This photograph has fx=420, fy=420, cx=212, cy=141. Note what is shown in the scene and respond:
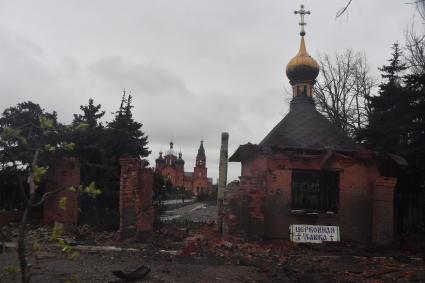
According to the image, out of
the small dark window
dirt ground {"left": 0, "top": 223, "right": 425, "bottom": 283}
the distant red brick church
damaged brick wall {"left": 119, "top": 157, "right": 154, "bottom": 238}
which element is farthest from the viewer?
the distant red brick church

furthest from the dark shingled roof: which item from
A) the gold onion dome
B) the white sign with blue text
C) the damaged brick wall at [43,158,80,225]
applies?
the damaged brick wall at [43,158,80,225]

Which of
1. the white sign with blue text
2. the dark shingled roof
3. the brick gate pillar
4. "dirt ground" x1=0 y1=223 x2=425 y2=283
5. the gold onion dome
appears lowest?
"dirt ground" x1=0 y1=223 x2=425 y2=283

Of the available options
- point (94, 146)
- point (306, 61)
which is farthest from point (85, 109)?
point (306, 61)

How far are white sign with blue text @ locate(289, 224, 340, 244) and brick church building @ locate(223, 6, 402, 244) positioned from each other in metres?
0.20

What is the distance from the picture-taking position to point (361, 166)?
13703mm

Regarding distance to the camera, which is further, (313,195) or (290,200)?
(313,195)

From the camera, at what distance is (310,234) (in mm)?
13047

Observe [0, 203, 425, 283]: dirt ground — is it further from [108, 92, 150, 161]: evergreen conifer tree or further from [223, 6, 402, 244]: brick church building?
[108, 92, 150, 161]: evergreen conifer tree

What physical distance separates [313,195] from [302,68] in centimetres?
770

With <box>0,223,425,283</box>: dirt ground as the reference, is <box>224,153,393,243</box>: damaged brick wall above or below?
above

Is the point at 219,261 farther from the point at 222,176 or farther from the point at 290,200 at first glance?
the point at 290,200

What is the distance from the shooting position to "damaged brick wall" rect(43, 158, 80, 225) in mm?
12789

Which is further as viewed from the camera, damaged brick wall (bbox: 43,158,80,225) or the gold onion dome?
the gold onion dome

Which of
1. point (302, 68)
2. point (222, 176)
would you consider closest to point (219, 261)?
point (222, 176)
